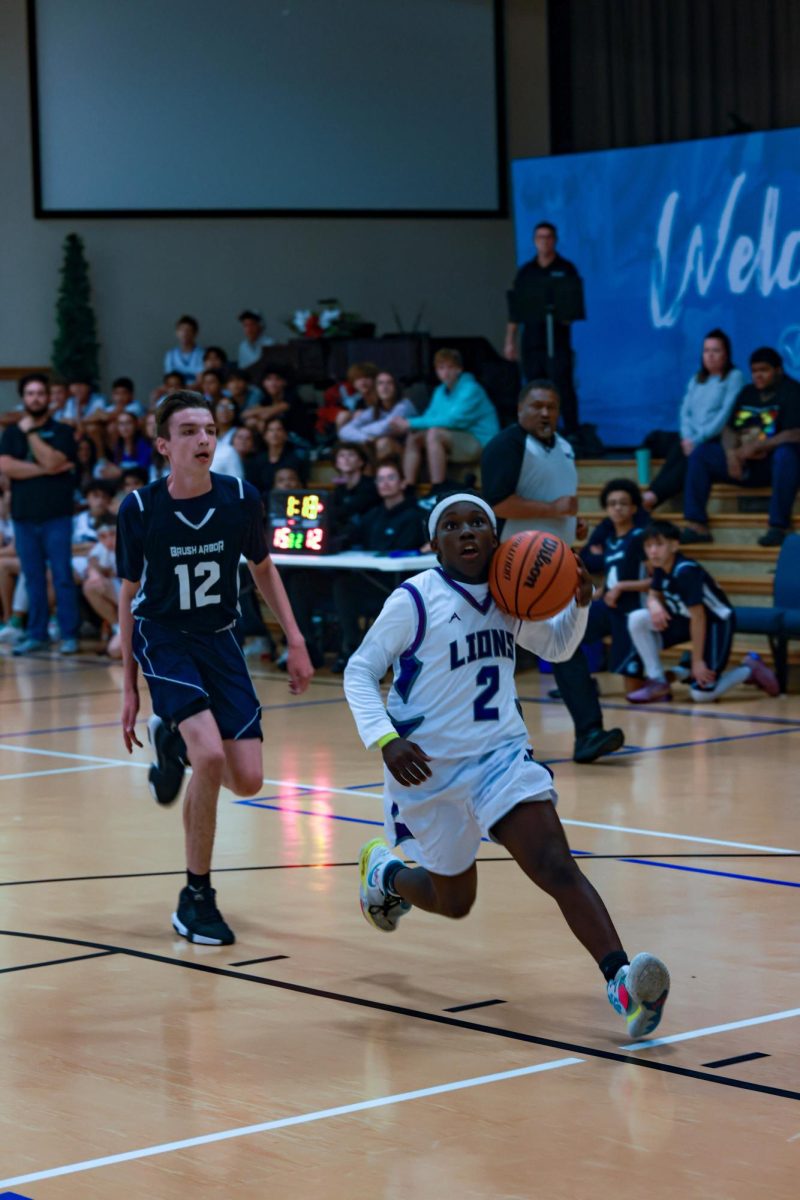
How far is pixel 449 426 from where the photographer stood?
15.9 m

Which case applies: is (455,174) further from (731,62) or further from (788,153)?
(788,153)

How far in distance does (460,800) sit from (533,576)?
2.09 feet

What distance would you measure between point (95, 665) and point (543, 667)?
146 inches

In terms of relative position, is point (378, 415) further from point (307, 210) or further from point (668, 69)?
point (307, 210)

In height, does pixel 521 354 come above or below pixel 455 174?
below

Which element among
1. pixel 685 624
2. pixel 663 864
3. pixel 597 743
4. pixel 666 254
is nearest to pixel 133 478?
pixel 666 254

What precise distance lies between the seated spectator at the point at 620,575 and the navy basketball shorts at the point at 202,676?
6464 millimetres

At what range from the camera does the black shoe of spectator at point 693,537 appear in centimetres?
1422

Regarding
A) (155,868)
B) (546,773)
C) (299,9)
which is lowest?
(155,868)

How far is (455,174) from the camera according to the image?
70.6 feet

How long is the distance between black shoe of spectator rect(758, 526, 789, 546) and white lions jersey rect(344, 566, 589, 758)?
28.1 ft

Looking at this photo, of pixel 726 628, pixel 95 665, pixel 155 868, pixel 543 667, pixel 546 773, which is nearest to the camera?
pixel 546 773

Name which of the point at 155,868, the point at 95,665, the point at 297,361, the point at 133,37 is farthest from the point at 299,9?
the point at 155,868

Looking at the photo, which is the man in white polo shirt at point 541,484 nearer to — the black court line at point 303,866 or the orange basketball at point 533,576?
the black court line at point 303,866
